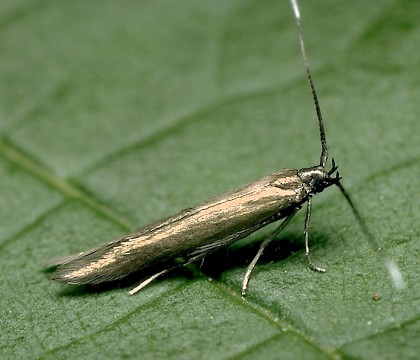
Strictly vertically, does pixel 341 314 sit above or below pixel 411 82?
below

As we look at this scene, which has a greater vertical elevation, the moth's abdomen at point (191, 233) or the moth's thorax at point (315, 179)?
the moth's thorax at point (315, 179)

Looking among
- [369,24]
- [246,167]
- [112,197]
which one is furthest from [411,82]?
[112,197]

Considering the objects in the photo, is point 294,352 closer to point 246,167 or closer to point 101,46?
point 246,167

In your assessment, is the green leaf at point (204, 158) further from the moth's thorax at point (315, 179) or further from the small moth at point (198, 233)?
the moth's thorax at point (315, 179)

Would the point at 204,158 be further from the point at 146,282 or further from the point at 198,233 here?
the point at 146,282

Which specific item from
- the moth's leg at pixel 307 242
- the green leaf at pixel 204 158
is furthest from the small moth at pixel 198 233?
the green leaf at pixel 204 158

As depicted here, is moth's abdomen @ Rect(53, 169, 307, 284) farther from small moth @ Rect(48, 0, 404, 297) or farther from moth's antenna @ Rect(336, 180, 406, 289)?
moth's antenna @ Rect(336, 180, 406, 289)
